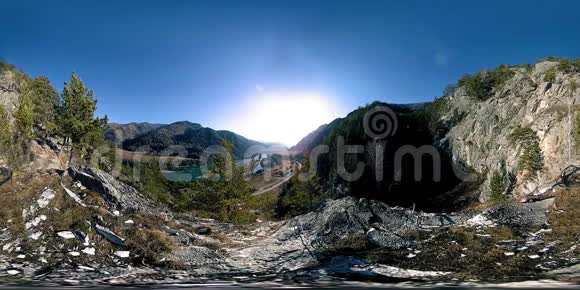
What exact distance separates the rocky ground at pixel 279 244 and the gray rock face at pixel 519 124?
36759 mm

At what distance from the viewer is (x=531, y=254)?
11.1 m

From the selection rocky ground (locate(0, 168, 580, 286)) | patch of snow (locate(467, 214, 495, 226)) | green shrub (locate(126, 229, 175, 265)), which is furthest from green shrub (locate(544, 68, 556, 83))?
green shrub (locate(126, 229, 175, 265))

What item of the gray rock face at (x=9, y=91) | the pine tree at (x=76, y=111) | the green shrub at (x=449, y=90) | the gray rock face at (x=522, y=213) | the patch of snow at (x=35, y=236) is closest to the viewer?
the patch of snow at (x=35, y=236)

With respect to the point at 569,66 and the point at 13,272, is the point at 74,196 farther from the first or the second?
the point at 569,66

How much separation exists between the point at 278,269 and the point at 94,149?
6370cm

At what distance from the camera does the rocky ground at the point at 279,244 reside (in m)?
9.88

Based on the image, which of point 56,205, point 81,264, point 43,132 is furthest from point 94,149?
point 81,264

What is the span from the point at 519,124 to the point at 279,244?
59183mm

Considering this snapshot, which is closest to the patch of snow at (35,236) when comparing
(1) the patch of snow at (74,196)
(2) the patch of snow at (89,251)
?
(2) the patch of snow at (89,251)

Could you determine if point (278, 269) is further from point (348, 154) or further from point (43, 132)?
point (348, 154)

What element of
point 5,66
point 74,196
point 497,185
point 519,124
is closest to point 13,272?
point 74,196

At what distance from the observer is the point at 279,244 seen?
15266 mm

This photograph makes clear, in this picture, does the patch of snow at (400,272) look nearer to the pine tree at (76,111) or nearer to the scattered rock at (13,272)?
the scattered rock at (13,272)

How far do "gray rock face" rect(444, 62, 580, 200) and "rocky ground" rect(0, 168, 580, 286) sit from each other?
36.8m
